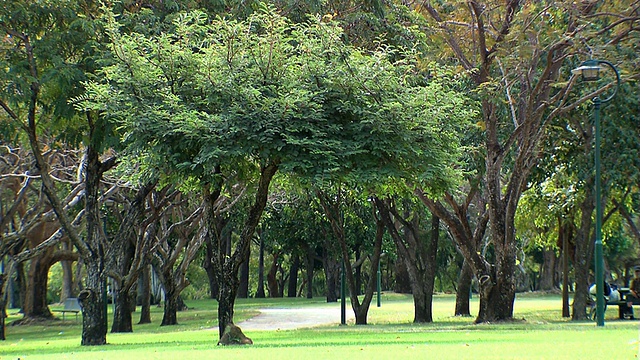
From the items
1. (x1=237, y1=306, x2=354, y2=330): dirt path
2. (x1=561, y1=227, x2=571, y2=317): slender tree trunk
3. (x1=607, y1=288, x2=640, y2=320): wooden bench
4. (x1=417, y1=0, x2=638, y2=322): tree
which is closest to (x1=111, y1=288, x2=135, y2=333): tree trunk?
(x1=237, y1=306, x2=354, y2=330): dirt path

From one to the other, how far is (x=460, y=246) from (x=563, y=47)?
702cm

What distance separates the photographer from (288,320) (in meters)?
31.5

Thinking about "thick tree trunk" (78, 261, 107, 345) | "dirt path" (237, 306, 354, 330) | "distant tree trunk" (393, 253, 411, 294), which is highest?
"distant tree trunk" (393, 253, 411, 294)

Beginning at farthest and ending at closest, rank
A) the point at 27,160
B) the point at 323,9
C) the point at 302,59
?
the point at 27,160, the point at 323,9, the point at 302,59

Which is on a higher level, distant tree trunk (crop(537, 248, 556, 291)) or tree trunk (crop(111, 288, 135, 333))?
distant tree trunk (crop(537, 248, 556, 291))

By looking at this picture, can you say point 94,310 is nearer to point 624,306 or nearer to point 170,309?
point 170,309

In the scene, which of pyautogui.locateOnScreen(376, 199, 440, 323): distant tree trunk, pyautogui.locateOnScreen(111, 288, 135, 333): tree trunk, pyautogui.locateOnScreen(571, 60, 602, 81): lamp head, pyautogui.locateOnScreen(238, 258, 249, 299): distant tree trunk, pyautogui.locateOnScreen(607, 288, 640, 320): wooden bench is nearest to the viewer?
pyautogui.locateOnScreen(571, 60, 602, 81): lamp head

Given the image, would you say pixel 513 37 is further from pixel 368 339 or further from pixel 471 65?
pixel 368 339

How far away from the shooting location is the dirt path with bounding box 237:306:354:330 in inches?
1102

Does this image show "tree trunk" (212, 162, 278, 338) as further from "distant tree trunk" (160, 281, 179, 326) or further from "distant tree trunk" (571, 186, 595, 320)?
"distant tree trunk" (160, 281, 179, 326)

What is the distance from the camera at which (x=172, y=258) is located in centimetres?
3120

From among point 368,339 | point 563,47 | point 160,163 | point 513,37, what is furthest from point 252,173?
point 563,47

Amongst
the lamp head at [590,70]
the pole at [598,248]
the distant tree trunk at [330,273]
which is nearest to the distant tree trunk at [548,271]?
the distant tree trunk at [330,273]

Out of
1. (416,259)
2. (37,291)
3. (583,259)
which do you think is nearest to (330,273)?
(37,291)
